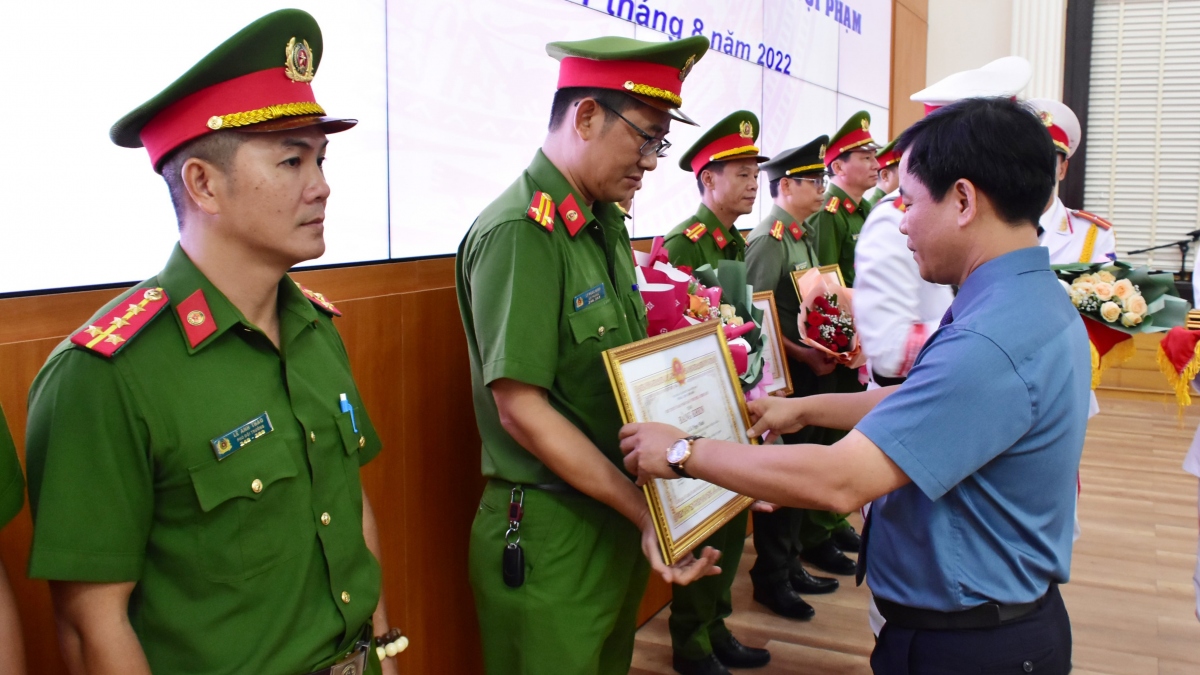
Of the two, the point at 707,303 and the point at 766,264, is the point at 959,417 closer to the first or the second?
the point at 707,303

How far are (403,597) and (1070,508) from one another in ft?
4.79

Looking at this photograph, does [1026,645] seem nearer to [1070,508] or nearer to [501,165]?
[1070,508]

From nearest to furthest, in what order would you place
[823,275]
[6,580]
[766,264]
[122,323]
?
[6,580]
[122,323]
[823,275]
[766,264]

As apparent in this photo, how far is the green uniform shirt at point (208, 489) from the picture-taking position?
3.50 ft

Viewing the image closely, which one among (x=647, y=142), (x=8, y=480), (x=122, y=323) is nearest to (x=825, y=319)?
(x=647, y=142)

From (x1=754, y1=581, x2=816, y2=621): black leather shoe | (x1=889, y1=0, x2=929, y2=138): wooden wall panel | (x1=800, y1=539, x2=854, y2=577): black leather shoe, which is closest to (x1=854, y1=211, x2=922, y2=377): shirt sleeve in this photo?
(x1=754, y1=581, x2=816, y2=621): black leather shoe

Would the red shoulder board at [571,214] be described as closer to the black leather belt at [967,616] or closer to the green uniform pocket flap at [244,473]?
the green uniform pocket flap at [244,473]

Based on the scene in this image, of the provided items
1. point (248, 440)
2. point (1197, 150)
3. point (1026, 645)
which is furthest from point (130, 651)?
point (1197, 150)

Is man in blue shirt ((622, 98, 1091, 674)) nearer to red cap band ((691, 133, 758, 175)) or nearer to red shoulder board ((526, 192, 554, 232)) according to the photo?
red shoulder board ((526, 192, 554, 232))

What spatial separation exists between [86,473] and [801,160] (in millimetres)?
3133

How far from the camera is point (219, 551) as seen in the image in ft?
3.85

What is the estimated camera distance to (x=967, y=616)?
4.69ft

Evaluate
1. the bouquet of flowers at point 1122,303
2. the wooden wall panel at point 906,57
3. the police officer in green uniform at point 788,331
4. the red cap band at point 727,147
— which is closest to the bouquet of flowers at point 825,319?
the police officer in green uniform at point 788,331

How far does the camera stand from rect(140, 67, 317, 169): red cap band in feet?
3.92
